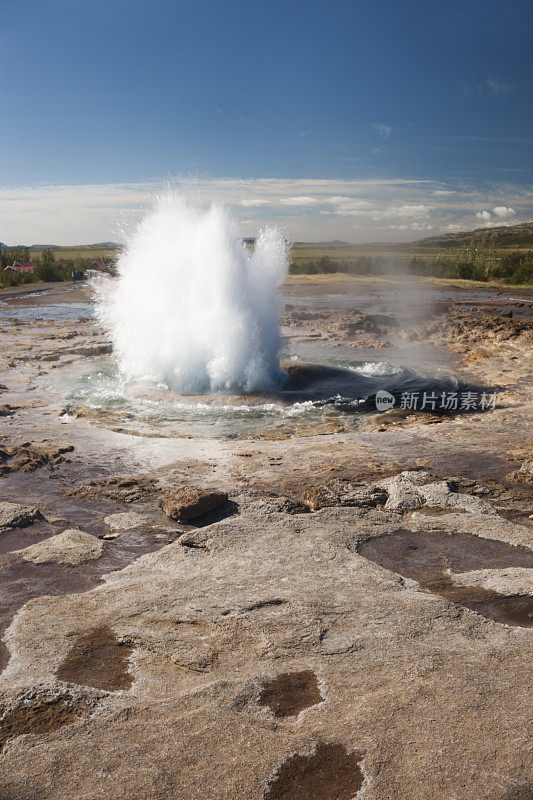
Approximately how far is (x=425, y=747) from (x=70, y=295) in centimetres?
3346

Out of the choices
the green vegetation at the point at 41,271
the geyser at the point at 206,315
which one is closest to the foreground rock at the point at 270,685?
the geyser at the point at 206,315

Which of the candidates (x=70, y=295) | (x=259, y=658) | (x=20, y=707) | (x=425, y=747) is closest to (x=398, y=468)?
(x=259, y=658)

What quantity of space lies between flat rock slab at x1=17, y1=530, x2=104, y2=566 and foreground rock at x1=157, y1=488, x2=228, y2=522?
0.77m

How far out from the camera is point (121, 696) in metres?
3.00

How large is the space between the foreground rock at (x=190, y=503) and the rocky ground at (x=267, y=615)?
1.5 inches

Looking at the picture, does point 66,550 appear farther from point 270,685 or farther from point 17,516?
point 270,685

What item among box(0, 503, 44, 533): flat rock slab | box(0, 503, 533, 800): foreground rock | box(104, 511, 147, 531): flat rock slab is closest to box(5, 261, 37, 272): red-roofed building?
box(0, 503, 44, 533): flat rock slab

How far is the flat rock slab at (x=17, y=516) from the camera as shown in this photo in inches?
206

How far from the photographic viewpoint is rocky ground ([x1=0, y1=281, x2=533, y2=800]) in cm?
254

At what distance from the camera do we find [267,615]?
144 inches

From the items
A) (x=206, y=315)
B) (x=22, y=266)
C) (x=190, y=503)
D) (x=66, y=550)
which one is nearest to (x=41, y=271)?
(x=22, y=266)

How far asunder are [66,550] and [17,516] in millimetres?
902

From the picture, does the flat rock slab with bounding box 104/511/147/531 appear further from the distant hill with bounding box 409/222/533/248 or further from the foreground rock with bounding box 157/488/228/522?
the distant hill with bounding box 409/222/533/248

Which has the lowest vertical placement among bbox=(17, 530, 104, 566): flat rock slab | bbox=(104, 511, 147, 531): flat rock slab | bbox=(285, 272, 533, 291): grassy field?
bbox=(104, 511, 147, 531): flat rock slab
